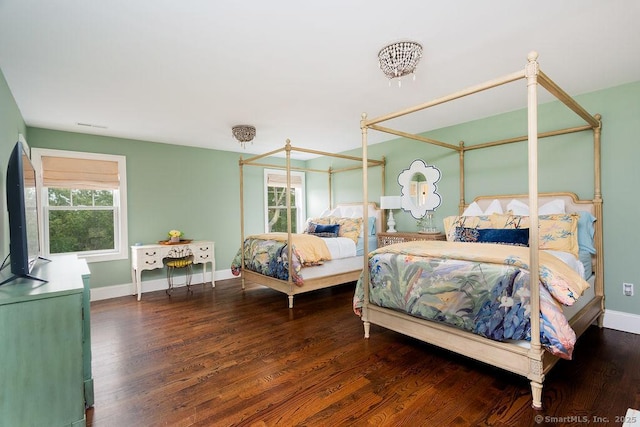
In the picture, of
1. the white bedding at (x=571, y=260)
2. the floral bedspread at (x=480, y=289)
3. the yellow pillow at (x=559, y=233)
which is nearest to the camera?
the floral bedspread at (x=480, y=289)

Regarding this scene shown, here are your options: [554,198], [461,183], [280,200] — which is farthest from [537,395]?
[280,200]

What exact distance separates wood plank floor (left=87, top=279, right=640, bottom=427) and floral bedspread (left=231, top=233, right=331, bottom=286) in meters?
0.70

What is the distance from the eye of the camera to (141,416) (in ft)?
5.97

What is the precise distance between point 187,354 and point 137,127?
120 inches

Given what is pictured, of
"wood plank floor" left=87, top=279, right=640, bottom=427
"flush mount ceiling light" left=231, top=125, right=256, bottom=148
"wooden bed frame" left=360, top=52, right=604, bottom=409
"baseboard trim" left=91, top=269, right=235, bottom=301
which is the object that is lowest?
"wood plank floor" left=87, top=279, right=640, bottom=427

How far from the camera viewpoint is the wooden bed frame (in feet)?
6.00

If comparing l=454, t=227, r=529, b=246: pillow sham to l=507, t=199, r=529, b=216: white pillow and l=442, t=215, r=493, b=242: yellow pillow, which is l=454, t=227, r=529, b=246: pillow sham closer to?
l=442, t=215, r=493, b=242: yellow pillow

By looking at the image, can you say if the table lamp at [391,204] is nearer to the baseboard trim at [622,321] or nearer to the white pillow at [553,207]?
the white pillow at [553,207]

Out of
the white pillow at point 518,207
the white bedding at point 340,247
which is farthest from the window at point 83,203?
the white pillow at point 518,207

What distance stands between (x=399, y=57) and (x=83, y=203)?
15.1ft

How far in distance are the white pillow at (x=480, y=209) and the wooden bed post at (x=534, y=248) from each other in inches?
77.7

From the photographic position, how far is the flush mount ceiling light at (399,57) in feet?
7.09

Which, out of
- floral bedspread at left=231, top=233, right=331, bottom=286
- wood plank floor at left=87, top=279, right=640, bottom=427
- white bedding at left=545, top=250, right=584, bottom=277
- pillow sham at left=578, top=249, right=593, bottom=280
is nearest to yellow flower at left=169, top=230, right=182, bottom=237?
floral bedspread at left=231, top=233, right=331, bottom=286

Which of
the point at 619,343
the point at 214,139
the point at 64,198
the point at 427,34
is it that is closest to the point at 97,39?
the point at 427,34
